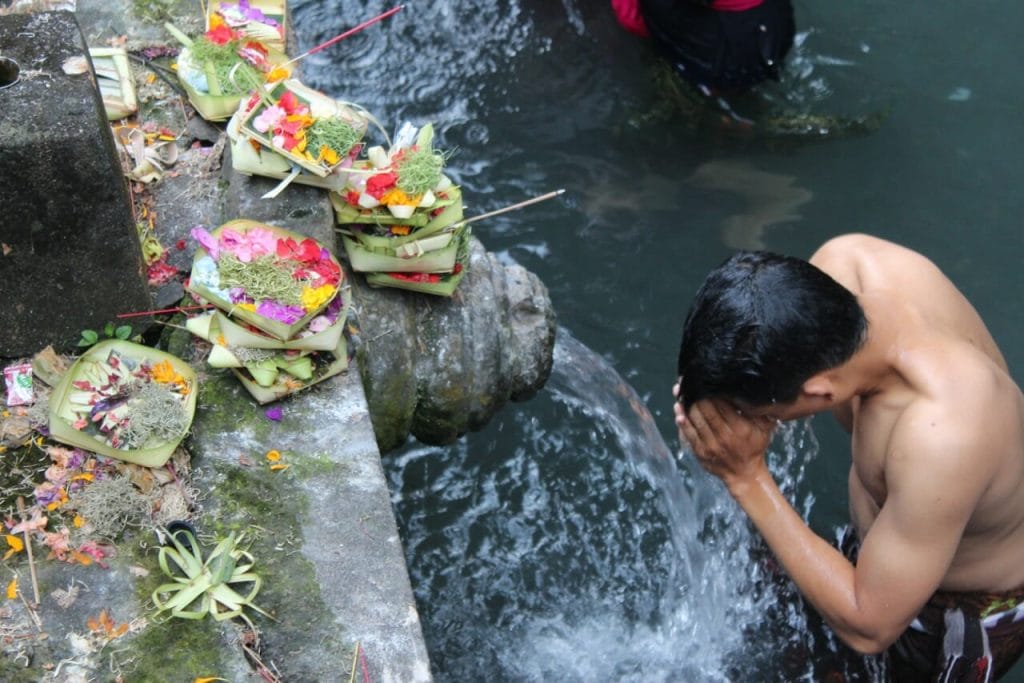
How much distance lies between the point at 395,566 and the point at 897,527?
121 cm

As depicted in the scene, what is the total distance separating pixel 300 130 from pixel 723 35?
2.93 metres

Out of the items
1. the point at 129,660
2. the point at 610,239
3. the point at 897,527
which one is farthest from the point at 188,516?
the point at 610,239

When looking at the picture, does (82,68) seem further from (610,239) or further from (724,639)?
→ (610,239)

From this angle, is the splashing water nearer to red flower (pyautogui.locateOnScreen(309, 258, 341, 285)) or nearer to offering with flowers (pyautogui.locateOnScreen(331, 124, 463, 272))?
offering with flowers (pyautogui.locateOnScreen(331, 124, 463, 272))

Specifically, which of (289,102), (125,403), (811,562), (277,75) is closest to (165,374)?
(125,403)

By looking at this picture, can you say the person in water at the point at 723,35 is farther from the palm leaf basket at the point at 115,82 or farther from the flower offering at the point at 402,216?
the palm leaf basket at the point at 115,82

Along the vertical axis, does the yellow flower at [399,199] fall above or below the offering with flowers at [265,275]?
above

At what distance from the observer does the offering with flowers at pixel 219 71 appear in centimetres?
360

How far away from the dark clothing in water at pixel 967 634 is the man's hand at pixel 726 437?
2.39 feet

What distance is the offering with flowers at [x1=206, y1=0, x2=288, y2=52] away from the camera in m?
3.79

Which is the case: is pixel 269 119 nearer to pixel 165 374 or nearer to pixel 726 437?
pixel 165 374

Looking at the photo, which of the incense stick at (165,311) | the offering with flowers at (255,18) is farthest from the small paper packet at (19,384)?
the offering with flowers at (255,18)

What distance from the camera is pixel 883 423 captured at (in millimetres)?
2740

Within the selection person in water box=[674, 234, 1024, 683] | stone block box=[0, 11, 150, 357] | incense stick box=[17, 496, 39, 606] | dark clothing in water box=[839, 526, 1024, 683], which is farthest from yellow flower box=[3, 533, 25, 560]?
dark clothing in water box=[839, 526, 1024, 683]
